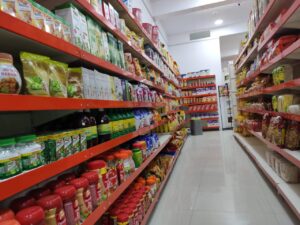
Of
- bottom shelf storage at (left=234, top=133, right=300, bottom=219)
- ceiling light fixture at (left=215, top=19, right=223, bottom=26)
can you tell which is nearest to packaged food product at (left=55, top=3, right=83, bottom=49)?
bottom shelf storage at (left=234, top=133, right=300, bottom=219)

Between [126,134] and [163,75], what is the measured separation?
9.21ft

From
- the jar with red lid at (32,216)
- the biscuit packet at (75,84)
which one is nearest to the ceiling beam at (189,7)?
the biscuit packet at (75,84)

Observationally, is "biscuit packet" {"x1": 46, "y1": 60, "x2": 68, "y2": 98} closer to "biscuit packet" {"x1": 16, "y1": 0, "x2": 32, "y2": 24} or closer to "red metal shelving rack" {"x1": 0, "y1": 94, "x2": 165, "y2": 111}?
"red metal shelving rack" {"x1": 0, "y1": 94, "x2": 165, "y2": 111}

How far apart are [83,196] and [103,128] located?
19.0 inches

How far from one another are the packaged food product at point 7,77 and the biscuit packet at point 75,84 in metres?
0.40

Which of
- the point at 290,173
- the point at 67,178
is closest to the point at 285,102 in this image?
the point at 290,173

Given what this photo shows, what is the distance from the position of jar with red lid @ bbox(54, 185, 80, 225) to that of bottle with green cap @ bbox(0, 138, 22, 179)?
0.99ft

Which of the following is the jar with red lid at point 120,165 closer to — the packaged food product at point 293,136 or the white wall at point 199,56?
the packaged food product at point 293,136

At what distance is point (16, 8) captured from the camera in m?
0.87

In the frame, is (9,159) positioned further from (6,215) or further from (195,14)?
(195,14)

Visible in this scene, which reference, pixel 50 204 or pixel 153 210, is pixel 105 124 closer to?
pixel 50 204

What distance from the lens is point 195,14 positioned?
727 centimetres

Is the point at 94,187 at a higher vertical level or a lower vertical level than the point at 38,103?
lower

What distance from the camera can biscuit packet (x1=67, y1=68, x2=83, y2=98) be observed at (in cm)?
122
